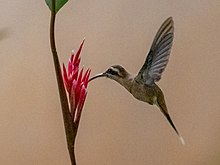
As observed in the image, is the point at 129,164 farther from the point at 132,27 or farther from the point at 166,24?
the point at 166,24

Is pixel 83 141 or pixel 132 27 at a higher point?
pixel 132 27

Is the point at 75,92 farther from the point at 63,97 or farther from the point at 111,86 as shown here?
the point at 111,86

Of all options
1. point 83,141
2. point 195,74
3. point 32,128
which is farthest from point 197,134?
point 32,128

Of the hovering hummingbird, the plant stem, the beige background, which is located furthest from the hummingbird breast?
the beige background

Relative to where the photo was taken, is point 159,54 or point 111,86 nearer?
point 159,54

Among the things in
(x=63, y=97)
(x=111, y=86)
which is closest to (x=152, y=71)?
(x=63, y=97)

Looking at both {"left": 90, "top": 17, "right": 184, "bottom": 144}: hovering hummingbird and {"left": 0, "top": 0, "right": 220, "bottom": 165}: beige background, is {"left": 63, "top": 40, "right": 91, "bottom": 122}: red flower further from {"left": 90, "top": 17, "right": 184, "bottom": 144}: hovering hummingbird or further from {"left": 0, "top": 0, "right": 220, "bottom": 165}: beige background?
{"left": 0, "top": 0, "right": 220, "bottom": 165}: beige background

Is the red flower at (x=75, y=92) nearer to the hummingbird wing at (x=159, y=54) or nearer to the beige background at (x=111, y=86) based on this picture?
the hummingbird wing at (x=159, y=54)
